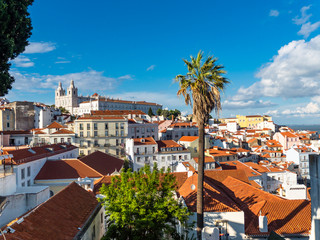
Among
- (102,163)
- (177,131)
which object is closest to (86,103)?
(177,131)

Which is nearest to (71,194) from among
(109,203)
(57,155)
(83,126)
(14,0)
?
(109,203)

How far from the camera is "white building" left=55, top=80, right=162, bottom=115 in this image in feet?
518

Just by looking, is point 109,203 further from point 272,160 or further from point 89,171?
point 272,160

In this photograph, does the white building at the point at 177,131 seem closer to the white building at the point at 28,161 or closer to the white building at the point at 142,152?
the white building at the point at 142,152

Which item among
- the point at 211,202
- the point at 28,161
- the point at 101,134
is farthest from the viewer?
the point at 101,134

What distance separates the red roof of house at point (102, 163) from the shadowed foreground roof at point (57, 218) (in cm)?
2259

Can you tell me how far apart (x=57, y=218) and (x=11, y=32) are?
9.72 m

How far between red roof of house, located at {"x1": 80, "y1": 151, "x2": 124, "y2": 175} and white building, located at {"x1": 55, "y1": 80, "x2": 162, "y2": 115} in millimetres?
112379

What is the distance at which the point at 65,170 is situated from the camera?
32.8 m

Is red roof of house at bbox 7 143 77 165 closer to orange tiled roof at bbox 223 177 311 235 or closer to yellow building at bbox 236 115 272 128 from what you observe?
orange tiled roof at bbox 223 177 311 235

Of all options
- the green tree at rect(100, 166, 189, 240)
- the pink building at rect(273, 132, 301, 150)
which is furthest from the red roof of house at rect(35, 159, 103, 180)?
the pink building at rect(273, 132, 301, 150)

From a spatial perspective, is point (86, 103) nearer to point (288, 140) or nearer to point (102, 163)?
point (288, 140)

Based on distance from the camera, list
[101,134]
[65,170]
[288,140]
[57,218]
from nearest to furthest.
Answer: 1. [57,218]
2. [65,170]
3. [101,134]
4. [288,140]

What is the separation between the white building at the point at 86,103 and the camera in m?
158
